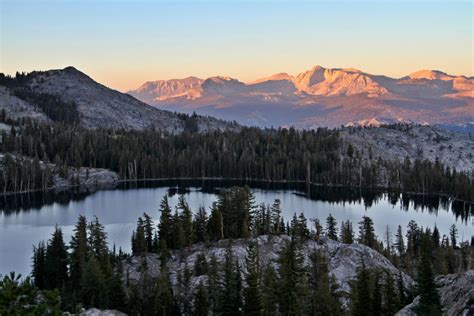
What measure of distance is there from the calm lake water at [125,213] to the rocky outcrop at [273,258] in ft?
77.7

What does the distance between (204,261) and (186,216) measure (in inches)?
712

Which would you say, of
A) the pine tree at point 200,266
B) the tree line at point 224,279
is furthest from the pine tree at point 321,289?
the pine tree at point 200,266

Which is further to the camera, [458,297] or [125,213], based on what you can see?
[125,213]

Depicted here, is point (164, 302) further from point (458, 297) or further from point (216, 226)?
point (458, 297)

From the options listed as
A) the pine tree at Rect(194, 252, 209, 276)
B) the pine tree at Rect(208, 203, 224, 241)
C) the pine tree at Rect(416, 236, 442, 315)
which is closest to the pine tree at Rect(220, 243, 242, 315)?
the pine tree at Rect(194, 252, 209, 276)

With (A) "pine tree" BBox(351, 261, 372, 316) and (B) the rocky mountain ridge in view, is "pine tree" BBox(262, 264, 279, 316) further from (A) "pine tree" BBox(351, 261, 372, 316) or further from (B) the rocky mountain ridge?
(A) "pine tree" BBox(351, 261, 372, 316)

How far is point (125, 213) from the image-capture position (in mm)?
158250

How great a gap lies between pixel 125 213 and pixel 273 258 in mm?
79659

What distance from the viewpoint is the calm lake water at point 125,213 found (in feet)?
413

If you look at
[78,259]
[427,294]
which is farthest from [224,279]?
[427,294]

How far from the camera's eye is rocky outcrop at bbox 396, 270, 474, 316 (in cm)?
3703

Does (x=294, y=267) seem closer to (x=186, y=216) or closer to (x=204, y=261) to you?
(x=204, y=261)

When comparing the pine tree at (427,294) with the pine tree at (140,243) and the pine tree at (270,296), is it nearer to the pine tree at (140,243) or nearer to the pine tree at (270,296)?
the pine tree at (270,296)

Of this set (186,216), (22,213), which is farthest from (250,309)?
(22,213)
